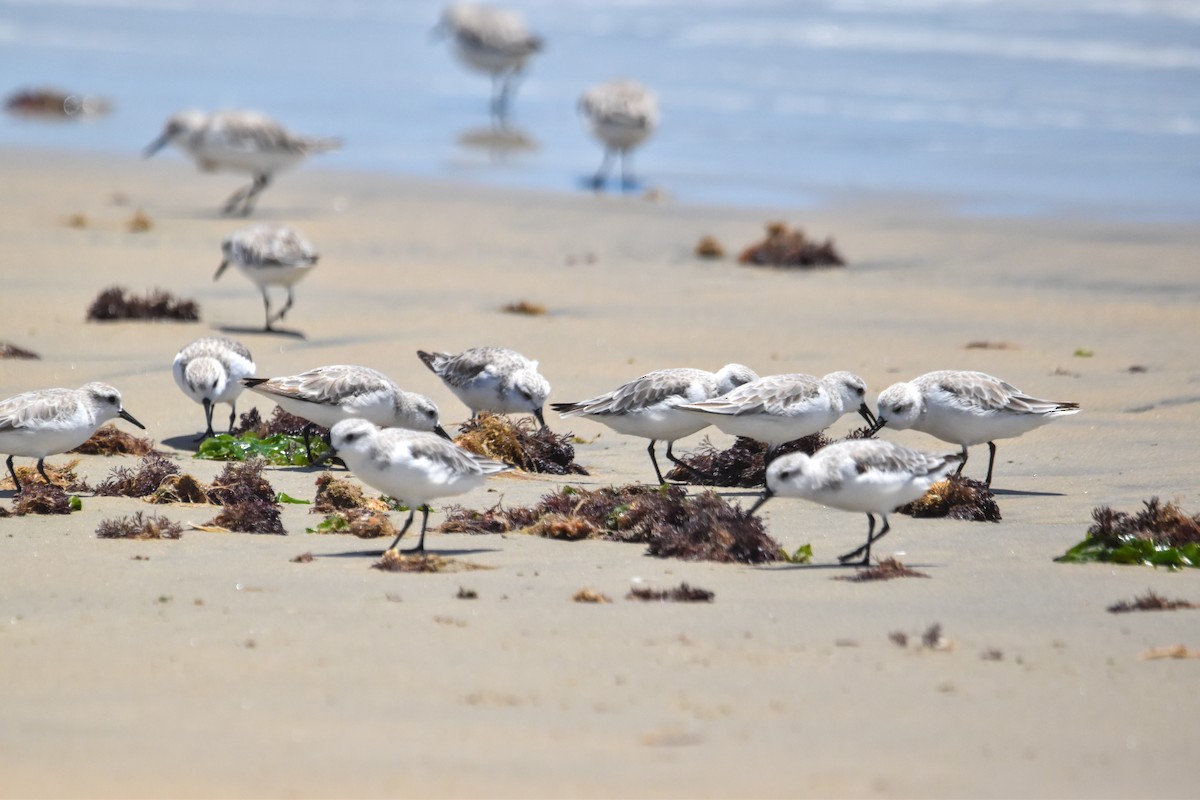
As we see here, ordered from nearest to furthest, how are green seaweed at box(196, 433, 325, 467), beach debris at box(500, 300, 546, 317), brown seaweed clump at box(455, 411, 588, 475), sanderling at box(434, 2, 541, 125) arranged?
brown seaweed clump at box(455, 411, 588, 475) < green seaweed at box(196, 433, 325, 467) < beach debris at box(500, 300, 546, 317) < sanderling at box(434, 2, 541, 125)

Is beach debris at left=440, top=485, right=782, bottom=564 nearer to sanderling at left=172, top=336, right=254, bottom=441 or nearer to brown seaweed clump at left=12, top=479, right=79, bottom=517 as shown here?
brown seaweed clump at left=12, top=479, right=79, bottom=517

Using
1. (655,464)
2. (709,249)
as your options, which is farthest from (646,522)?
(709,249)

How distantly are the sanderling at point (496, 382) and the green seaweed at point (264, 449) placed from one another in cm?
114

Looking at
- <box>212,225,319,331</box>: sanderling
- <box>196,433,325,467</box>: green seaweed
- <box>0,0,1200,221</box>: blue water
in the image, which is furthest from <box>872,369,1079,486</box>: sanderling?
<box>0,0,1200,221</box>: blue water

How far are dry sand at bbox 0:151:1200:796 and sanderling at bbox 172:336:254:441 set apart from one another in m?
0.38

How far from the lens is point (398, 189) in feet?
72.2

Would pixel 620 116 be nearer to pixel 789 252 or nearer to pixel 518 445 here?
pixel 789 252

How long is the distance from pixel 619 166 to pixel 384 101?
7.70m

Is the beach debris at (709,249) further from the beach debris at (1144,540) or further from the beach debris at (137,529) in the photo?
the beach debris at (137,529)

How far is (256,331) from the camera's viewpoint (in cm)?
1452

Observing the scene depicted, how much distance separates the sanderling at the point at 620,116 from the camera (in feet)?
75.7

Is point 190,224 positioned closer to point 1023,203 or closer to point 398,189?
point 398,189

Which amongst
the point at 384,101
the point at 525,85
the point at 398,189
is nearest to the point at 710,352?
the point at 398,189

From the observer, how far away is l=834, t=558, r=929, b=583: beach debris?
307 inches
